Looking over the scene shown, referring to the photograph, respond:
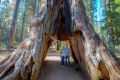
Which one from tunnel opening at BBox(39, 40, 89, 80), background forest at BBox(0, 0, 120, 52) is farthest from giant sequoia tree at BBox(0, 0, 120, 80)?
background forest at BBox(0, 0, 120, 52)

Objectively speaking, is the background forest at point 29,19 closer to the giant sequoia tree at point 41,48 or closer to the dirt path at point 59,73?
the giant sequoia tree at point 41,48

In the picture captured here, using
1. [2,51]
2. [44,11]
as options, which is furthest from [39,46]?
[2,51]

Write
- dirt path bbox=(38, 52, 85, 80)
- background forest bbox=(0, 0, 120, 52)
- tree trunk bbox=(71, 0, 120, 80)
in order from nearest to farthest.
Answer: tree trunk bbox=(71, 0, 120, 80)
dirt path bbox=(38, 52, 85, 80)
background forest bbox=(0, 0, 120, 52)

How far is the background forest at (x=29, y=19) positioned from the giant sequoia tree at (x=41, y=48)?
1.78 m

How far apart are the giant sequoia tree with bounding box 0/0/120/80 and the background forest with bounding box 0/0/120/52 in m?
1.78

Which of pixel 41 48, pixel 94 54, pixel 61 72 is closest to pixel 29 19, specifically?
pixel 61 72

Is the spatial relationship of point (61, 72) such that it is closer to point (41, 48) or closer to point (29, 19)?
point (41, 48)

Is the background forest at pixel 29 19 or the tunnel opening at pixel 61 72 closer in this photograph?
the tunnel opening at pixel 61 72

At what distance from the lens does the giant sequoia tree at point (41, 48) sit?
6953 mm

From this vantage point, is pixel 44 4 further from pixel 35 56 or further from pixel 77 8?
pixel 35 56

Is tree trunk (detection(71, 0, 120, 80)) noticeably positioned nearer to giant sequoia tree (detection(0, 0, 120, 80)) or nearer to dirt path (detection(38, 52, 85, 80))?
giant sequoia tree (detection(0, 0, 120, 80))

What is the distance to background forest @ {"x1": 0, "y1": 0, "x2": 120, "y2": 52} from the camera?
19.3 m

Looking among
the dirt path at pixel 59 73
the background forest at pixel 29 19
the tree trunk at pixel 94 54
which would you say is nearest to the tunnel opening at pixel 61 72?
the dirt path at pixel 59 73

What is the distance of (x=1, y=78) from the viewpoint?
6938 mm
